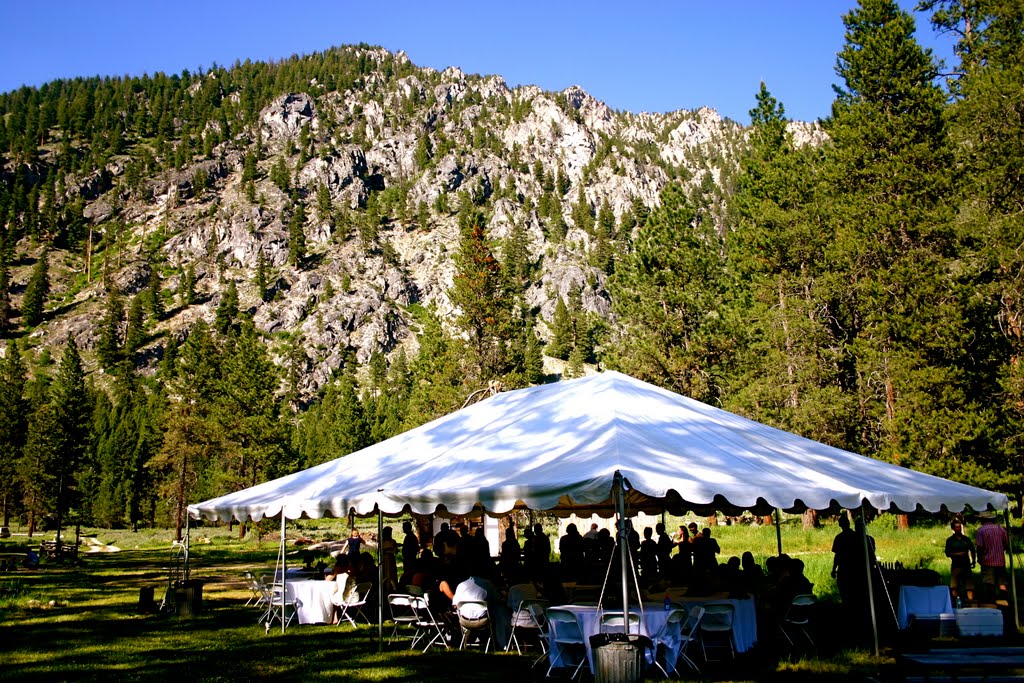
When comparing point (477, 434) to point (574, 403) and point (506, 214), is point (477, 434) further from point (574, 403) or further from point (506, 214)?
point (506, 214)

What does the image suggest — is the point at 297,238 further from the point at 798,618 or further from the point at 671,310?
the point at 798,618

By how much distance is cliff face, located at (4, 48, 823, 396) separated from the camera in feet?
418

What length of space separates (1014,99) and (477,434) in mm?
19123

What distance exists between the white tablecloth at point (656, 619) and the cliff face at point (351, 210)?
11051cm

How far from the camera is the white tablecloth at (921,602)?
31.7 feet

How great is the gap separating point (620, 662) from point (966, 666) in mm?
2518

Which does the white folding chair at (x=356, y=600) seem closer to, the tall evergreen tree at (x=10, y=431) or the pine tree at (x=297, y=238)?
the tall evergreen tree at (x=10, y=431)

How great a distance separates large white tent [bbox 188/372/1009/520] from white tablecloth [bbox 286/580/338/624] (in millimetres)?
1585

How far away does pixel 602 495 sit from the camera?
6832 millimetres

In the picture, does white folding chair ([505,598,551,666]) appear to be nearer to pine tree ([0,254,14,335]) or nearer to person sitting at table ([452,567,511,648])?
person sitting at table ([452,567,511,648])

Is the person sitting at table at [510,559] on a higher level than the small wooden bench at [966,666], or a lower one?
higher

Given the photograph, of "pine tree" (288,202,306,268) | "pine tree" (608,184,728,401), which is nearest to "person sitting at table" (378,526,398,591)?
"pine tree" (608,184,728,401)

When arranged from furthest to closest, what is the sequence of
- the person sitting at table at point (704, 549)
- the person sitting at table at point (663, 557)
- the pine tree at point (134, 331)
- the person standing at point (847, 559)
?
1. the pine tree at point (134, 331)
2. the person sitting at table at point (663, 557)
3. the person sitting at table at point (704, 549)
4. the person standing at point (847, 559)

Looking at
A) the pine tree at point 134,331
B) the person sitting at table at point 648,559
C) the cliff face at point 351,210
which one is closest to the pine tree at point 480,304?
the person sitting at table at point 648,559
